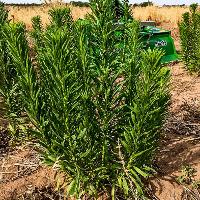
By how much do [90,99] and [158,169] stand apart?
1354 mm

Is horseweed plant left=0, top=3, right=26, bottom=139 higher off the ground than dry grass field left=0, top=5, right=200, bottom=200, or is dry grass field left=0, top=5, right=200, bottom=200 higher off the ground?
horseweed plant left=0, top=3, right=26, bottom=139

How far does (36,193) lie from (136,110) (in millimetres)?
1541

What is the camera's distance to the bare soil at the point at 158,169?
11.5ft

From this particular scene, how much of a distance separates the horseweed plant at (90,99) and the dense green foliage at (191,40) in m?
5.93

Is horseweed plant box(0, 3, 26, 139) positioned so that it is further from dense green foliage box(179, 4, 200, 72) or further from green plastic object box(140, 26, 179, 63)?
green plastic object box(140, 26, 179, 63)

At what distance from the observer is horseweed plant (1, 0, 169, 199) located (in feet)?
8.57

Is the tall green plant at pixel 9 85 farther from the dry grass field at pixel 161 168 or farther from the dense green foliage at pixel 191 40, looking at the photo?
the dense green foliage at pixel 191 40

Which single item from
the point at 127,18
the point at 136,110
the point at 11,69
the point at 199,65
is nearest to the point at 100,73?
the point at 136,110

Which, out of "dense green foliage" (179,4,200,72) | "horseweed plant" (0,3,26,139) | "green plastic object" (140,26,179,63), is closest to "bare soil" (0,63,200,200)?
"horseweed plant" (0,3,26,139)

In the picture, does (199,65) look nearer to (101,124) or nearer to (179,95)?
(179,95)

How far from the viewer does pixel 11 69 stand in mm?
4285

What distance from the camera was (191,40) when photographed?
8.87 meters

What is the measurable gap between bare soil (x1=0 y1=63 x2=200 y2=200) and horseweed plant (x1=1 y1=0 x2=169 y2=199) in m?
0.37

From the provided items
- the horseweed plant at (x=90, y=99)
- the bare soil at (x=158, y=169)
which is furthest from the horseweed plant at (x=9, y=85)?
the horseweed plant at (x=90, y=99)
